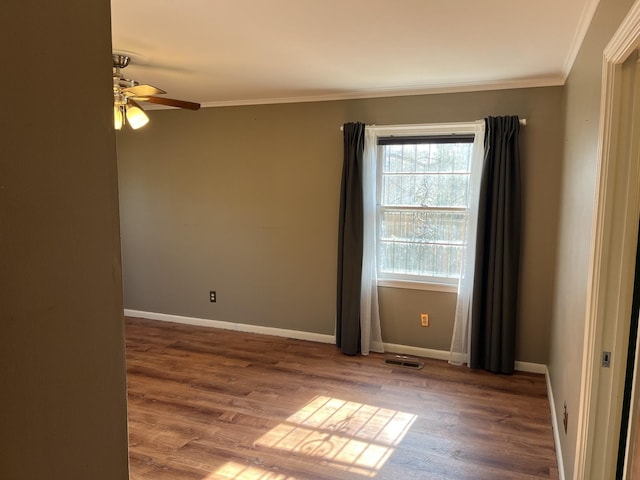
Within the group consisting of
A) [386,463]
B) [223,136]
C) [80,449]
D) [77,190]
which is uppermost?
[223,136]

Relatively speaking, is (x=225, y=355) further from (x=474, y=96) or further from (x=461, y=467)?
(x=474, y=96)

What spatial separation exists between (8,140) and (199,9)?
73.7 inches

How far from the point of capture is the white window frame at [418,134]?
12.1ft

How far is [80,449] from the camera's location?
2.16 ft

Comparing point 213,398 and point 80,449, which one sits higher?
point 80,449

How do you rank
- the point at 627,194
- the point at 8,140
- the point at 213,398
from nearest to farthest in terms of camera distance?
the point at 8,140 < the point at 627,194 < the point at 213,398

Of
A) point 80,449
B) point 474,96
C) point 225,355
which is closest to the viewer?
point 80,449

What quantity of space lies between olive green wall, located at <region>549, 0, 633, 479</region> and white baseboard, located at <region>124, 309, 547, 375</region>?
0.68 metres

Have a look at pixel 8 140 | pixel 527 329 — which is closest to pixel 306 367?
pixel 527 329

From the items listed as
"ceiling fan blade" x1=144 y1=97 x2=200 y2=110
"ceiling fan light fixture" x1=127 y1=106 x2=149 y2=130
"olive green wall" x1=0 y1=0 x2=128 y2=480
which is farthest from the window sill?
"olive green wall" x1=0 y1=0 x2=128 y2=480

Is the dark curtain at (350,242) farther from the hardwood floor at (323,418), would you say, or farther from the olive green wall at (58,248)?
the olive green wall at (58,248)

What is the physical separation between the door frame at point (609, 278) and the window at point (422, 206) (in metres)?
2.11

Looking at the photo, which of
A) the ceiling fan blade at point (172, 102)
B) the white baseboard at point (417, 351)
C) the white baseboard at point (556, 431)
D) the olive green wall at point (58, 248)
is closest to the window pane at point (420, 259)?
the white baseboard at point (417, 351)

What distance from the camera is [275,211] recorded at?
438 centimetres
